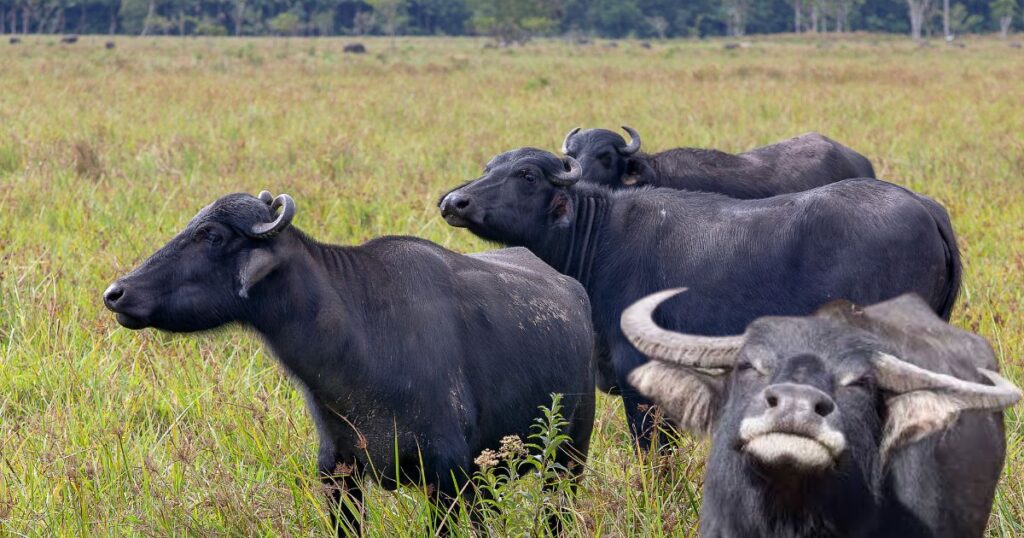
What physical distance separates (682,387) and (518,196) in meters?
2.68

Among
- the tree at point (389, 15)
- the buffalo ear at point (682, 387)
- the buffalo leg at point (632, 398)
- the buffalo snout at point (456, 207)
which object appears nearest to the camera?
the buffalo ear at point (682, 387)

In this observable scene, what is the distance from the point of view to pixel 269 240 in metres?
3.46

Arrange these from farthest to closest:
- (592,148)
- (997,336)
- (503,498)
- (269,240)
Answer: (592,148) → (997,336) → (269,240) → (503,498)

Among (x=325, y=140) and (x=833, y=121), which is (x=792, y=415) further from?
(x=833, y=121)

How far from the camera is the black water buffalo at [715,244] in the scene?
4664 mm

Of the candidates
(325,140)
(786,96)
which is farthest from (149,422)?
(786,96)

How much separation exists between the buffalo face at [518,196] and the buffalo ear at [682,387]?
2.55m

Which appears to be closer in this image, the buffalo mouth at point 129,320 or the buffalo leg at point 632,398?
the buffalo mouth at point 129,320

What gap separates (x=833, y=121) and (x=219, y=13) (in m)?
85.1

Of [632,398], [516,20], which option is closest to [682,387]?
[632,398]

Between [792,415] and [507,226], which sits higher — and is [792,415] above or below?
above

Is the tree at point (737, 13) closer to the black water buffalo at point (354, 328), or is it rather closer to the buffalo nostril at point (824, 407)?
the black water buffalo at point (354, 328)

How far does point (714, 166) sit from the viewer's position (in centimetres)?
716

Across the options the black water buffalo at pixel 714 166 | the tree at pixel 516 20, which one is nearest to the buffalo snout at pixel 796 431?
the black water buffalo at pixel 714 166
